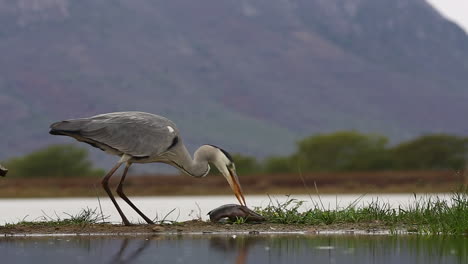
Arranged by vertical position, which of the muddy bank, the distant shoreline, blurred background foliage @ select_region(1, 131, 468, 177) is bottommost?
the muddy bank

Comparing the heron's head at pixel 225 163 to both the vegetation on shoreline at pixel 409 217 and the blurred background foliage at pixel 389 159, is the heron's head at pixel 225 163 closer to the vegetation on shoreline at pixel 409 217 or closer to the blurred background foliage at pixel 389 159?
the vegetation on shoreline at pixel 409 217

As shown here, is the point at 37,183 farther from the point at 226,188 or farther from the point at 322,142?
the point at 322,142

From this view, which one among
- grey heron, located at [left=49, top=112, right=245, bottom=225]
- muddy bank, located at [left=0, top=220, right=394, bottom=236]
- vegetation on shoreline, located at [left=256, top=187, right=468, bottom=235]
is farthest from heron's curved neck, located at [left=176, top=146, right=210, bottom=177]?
vegetation on shoreline, located at [left=256, top=187, right=468, bottom=235]

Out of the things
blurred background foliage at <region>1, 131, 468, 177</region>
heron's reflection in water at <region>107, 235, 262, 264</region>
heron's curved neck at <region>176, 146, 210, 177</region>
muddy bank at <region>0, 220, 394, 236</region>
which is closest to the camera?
heron's reflection in water at <region>107, 235, 262, 264</region>

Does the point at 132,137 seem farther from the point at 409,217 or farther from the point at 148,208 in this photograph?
the point at 148,208

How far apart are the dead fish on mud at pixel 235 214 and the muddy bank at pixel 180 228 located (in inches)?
4.4

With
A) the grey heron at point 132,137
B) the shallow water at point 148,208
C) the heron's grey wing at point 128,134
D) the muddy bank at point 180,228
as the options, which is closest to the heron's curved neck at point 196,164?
the grey heron at point 132,137

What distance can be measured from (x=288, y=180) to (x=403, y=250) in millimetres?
42457

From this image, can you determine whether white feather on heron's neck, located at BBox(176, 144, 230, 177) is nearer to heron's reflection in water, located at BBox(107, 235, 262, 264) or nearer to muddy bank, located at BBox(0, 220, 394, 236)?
muddy bank, located at BBox(0, 220, 394, 236)

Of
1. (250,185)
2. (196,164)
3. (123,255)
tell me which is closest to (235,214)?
(196,164)

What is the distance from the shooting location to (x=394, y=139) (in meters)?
187

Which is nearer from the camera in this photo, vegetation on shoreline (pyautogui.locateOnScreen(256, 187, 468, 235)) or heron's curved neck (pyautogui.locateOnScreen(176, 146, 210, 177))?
vegetation on shoreline (pyautogui.locateOnScreen(256, 187, 468, 235))

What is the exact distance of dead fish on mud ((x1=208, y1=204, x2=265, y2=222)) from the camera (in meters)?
14.3

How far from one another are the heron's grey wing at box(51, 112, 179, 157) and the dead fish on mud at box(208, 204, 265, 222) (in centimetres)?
115
